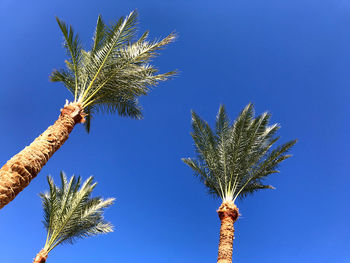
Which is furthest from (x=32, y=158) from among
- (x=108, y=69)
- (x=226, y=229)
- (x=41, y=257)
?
(x=41, y=257)

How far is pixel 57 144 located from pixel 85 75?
9.43ft

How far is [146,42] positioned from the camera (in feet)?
27.8

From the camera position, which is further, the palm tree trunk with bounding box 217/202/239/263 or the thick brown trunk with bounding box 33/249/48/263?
the thick brown trunk with bounding box 33/249/48/263

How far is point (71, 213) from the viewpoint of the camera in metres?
11.7

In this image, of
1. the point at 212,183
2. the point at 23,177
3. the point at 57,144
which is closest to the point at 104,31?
the point at 57,144

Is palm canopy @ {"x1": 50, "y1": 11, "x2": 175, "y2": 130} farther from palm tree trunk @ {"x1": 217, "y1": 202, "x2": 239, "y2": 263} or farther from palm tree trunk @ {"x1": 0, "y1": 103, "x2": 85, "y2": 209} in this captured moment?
palm tree trunk @ {"x1": 217, "y1": 202, "x2": 239, "y2": 263}

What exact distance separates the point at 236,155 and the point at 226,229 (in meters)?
2.84

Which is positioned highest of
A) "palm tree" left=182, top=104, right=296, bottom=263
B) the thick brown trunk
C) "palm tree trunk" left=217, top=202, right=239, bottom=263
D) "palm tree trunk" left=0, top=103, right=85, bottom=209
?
"palm tree" left=182, top=104, right=296, bottom=263

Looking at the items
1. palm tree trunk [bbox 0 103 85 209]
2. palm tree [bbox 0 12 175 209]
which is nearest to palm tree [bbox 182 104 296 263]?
palm tree [bbox 0 12 175 209]

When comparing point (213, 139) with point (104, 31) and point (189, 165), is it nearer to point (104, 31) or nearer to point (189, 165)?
point (189, 165)

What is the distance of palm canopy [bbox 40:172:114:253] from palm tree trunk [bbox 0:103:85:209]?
5887mm

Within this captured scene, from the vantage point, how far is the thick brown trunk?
1189 cm

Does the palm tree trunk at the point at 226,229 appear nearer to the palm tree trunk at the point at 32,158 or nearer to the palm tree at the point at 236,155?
the palm tree at the point at 236,155

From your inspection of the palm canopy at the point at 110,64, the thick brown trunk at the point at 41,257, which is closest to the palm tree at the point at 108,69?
the palm canopy at the point at 110,64
